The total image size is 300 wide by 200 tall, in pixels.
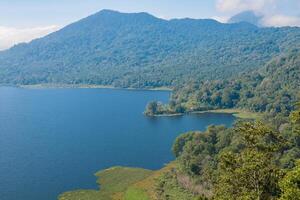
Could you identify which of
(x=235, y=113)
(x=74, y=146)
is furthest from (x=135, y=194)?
(x=235, y=113)

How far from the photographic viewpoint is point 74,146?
126 metres

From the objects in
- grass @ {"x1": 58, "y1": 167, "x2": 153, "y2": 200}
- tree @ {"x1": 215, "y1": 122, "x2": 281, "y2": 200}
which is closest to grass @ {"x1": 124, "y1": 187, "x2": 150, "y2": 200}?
grass @ {"x1": 58, "y1": 167, "x2": 153, "y2": 200}

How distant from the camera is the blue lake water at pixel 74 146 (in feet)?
298

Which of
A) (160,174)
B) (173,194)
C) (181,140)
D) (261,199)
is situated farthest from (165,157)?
(261,199)

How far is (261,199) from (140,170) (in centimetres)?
6879

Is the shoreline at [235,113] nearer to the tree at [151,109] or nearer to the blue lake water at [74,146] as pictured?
the tree at [151,109]

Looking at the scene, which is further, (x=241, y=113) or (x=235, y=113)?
(x=235, y=113)

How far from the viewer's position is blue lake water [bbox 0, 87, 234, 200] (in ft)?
298

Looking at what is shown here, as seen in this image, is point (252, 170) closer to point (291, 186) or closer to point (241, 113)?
point (291, 186)

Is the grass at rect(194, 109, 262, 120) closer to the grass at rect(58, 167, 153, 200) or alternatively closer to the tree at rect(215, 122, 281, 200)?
the grass at rect(58, 167, 153, 200)

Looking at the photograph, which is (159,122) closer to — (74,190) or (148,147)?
(148,147)

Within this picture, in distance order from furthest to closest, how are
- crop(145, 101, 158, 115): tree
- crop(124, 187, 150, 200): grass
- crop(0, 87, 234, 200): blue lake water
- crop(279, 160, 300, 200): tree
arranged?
crop(145, 101, 158, 115): tree < crop(0, 87, 234, 200): blue lake water < crop(124, 187, 150, 200): grass < crop(279, 160, 300, 200): tree

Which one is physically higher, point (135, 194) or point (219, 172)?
point (219, 172)

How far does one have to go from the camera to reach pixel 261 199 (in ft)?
97.8
